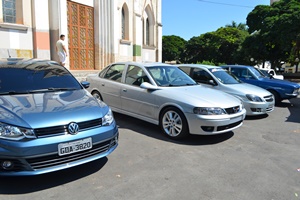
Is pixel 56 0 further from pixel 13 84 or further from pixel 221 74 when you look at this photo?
pixel 13 84

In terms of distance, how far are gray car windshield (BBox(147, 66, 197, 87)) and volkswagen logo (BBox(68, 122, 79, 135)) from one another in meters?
2.92

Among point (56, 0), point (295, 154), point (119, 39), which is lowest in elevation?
point (295, 154)

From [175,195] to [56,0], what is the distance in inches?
431

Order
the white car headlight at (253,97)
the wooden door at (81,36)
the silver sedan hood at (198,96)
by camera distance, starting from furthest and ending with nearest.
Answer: the wooden door at (81,36)
the white car headlight at (253,97)
the silver sedan hood at (198,96)

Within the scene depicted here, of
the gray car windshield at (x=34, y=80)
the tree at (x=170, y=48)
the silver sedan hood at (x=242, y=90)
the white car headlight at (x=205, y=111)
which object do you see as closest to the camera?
the gray car windshield at (x=34, y=80)

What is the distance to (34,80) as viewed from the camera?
14.9ft

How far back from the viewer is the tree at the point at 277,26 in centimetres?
2273

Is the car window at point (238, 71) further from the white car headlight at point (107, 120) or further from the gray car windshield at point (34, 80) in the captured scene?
the white car headlight at point (107, 120)

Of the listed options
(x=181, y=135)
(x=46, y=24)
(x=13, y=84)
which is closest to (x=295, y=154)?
(x=181, y=135)

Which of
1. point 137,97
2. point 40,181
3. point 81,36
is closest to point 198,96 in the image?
point 137,97

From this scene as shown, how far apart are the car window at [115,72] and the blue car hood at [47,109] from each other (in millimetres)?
2595

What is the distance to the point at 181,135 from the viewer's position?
5.35 metres

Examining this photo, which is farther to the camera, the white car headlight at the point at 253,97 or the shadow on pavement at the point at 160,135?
the white car headlight at the point at 253,97

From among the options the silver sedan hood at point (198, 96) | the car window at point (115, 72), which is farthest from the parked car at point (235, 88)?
the car window at point (115, 72)
